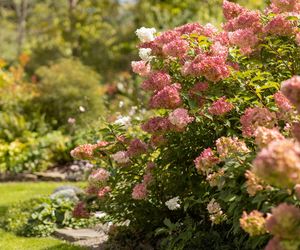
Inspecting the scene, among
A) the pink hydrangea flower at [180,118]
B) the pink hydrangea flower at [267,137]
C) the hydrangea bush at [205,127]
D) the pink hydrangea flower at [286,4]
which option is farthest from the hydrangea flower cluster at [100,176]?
the pink hydrangea flower at [267,137]

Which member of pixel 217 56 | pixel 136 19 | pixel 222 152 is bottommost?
pixel 222 152

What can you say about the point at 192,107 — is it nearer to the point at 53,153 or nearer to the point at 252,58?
the point at 252,58

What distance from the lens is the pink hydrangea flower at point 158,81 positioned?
4258 millimetres

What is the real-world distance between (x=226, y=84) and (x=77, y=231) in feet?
8.95

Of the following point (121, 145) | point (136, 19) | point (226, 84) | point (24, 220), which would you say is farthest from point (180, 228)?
point (136, 19)

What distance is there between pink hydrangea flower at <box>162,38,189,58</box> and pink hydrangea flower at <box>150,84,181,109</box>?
0.93 ft

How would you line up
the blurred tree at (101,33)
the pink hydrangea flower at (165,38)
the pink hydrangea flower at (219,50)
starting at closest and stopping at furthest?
the pink hydrangea flower at (219,50)
the pink hydrangea flower at (165,38)
the blurred tree at (101,33)

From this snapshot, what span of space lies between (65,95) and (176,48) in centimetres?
790

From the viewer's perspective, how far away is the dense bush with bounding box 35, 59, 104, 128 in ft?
38.9

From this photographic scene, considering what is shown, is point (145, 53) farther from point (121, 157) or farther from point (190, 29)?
point (121, 157)

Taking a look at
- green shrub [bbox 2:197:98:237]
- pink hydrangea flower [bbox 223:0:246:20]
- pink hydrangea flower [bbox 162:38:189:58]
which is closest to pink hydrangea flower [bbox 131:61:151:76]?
pink hydrangea flower [bbox 162:38:189:58]

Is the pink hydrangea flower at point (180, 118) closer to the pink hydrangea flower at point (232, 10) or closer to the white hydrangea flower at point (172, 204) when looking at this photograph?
the white hydrangea flower at point (172, 204)

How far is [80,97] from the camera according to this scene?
39.6 ft

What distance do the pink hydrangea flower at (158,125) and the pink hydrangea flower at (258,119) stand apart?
29.4 inches
